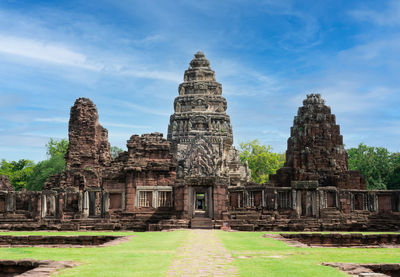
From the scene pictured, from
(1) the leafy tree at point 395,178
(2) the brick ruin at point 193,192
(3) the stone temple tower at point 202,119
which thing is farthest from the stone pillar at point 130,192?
(1) the leafy tree at point 395,178

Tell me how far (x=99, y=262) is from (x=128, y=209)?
59.3ft

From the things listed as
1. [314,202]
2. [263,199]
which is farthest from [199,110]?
[314,202]

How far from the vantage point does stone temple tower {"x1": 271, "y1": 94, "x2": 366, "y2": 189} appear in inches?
1396

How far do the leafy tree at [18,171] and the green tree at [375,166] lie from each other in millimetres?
41766

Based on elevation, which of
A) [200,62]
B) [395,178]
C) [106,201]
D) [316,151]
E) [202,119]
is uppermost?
[200,62]

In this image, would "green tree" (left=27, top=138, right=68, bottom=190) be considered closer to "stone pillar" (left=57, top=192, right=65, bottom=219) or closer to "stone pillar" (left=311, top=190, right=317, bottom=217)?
"stone pillar" (left=57, top=192, right=65, bottom=219)

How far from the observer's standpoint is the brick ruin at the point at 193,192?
25.3m

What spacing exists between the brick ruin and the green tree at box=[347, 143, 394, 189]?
877 inches

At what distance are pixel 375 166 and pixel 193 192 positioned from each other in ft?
131

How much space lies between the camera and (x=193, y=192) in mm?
25828

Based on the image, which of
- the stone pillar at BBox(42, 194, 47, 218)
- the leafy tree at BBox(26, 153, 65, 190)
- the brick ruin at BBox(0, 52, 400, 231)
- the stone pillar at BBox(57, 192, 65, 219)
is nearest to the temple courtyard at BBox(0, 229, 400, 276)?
the brick ruin at BBox(0, 52, 400, 231)

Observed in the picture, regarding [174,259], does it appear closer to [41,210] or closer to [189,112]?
[41,210]

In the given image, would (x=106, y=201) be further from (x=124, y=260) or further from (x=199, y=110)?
(x=199, y=110)

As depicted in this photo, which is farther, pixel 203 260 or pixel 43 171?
pixel 43 171
